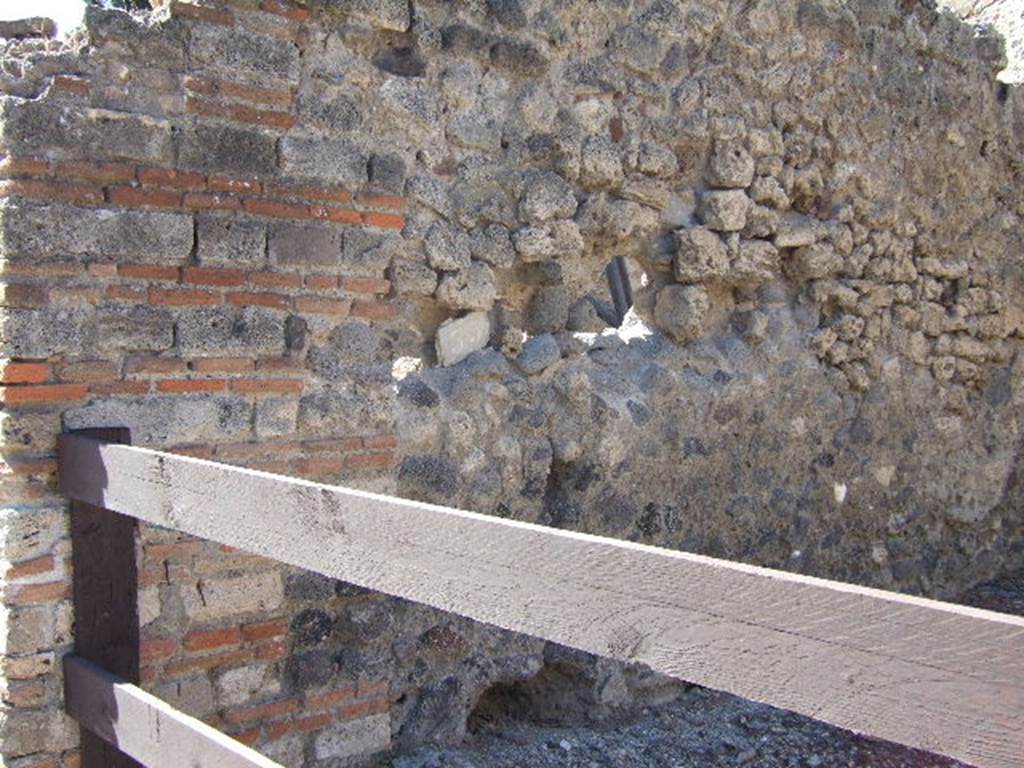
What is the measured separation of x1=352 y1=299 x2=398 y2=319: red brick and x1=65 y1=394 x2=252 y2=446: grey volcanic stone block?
433mm

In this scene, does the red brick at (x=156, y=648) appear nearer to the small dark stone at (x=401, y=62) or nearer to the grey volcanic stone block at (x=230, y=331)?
the grey volcanic stone block at (x=230, y=331)

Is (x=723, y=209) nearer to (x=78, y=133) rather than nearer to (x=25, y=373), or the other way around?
(x=78, y=133)

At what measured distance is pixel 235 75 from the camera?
296cm

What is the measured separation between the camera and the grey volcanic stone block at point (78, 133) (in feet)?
8.63

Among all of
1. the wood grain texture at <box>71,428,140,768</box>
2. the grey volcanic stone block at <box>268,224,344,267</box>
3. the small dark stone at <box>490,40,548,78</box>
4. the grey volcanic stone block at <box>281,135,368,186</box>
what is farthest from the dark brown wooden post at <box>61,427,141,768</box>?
the small dark stone at <box>490,40,548,78</box>

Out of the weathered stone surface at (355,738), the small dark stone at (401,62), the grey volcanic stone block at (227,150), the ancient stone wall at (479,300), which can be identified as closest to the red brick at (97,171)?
the ancient stone wall at (479,300)

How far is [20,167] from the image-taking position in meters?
2.63

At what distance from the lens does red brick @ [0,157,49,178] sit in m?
2.63

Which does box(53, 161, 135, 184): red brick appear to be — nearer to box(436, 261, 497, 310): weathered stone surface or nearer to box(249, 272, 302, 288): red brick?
box(249, 272, 302, 288): red brick

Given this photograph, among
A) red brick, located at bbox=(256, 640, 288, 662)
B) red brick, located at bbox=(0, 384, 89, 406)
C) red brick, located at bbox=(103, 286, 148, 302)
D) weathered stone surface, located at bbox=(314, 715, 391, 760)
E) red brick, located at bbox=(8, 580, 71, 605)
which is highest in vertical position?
red brick, located at bbox=(103, 286, 148, 302)

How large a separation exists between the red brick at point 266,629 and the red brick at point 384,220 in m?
1.15

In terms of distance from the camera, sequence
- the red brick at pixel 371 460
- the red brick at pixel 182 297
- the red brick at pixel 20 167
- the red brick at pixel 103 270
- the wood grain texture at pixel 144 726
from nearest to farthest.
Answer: the wood grain texture at pixel 144 726, the red brick at pixel 20 167, the red brick at pixel 103 270, the red brick at pixel 182 297, the red brick at pixel 371 460

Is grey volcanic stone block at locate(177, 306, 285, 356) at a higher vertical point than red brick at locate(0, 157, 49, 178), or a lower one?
lower

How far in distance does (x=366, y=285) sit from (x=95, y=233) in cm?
79
